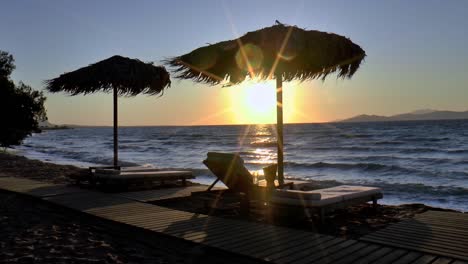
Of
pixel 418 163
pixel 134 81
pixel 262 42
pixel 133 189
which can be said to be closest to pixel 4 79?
pixel 134 81

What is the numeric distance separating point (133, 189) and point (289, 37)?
4.95 m

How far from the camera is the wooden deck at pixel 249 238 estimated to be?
3984 millimetres

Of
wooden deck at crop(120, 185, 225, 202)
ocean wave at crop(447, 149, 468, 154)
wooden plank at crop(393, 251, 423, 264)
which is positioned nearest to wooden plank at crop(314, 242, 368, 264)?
wooden plank at crop(393, 251, 423, 264)

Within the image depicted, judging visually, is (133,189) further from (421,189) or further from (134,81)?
(421,189)

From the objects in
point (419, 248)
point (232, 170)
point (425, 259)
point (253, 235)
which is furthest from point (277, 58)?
point (425, 259)

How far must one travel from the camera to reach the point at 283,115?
7.62 m

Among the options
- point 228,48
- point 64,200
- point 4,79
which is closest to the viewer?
point 228,48

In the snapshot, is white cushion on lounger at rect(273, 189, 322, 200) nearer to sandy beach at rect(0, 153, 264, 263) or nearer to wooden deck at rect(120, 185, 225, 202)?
sandy beach at rect(0, 153, 264, 263)

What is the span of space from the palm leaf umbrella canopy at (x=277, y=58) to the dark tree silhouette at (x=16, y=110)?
1614 centimetres

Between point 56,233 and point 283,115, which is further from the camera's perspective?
point 283,115

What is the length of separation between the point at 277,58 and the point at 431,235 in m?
3.67

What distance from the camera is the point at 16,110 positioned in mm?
21000

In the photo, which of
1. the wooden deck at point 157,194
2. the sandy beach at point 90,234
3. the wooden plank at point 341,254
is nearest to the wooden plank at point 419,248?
the wooden plank at point 341,254

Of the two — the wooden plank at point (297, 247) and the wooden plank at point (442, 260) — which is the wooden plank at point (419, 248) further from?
the wooden plank at point (297, 247)
